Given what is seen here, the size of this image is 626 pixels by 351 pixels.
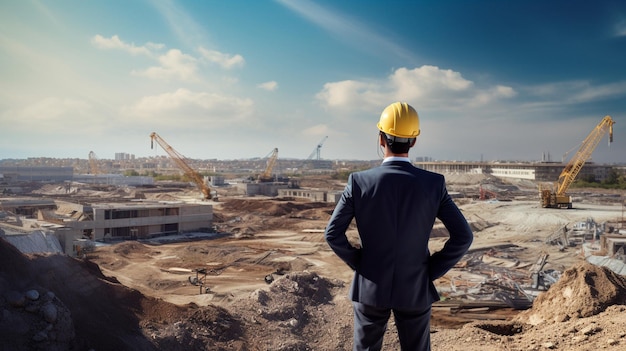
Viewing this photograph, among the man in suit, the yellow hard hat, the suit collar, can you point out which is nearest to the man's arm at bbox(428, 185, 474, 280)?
the man in suit

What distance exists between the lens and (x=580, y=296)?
8.97 metres

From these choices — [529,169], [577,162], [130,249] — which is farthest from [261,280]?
[529,169]

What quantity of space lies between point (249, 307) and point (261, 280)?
30.6ft

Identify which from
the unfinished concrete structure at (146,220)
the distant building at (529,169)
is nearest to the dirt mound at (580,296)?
the unfinished concrete structure at (146,220)

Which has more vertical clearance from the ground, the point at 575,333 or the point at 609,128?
the point at 609,128

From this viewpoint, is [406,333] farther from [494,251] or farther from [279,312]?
[494,251]

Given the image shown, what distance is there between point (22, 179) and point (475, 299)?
79.6 metres

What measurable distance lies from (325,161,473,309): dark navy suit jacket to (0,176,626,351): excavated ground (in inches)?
149

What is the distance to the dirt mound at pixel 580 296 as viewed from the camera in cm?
873

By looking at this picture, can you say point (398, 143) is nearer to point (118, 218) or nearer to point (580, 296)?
point (580, 296)

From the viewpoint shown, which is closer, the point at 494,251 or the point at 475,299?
the point at 475,299

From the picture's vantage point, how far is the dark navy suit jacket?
2.36 m

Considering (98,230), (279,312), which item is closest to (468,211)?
(98,230)

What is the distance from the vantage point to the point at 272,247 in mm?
26234
